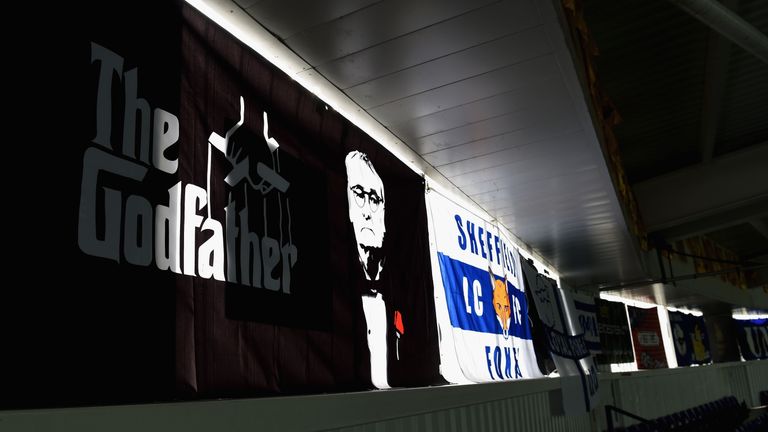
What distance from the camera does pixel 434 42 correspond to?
3254 mm

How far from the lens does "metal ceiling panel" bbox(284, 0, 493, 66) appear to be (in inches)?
116

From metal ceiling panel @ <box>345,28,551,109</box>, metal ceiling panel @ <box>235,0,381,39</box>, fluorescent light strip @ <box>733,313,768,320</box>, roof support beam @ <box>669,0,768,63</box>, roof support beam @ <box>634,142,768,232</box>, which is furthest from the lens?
fluorescent light strip @ <box>733,313,768,320</box>

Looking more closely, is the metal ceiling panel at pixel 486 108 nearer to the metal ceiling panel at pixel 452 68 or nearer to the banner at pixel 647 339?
the metal ceiling panel at pixel 452 68

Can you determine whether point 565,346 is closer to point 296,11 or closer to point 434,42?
point 434,42

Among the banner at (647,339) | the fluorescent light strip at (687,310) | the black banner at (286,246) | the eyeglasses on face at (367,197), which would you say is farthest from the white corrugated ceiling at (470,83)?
the fluorescent light strip at (687,310)

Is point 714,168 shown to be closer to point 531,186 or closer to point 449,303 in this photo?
point 531,186

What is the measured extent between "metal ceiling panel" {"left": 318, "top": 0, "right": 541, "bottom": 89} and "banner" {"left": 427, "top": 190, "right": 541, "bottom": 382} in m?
1.83

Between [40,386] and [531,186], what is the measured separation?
4.78 m

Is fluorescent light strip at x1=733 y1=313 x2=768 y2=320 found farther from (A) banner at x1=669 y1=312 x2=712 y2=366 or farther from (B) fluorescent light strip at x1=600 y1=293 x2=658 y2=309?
(B) fluorescent light strip at x1=600 y1=293 x2=658 y2=309

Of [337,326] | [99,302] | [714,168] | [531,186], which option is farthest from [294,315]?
[714,168]

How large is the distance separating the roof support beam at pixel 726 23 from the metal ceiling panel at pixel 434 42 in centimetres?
300

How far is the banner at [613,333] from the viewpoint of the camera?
36.3ft

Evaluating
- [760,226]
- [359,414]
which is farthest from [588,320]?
[760,226]

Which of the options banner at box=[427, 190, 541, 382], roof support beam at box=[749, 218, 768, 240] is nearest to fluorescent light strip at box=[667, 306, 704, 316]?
roof support beam at box=[749, 218, 768, 240]
